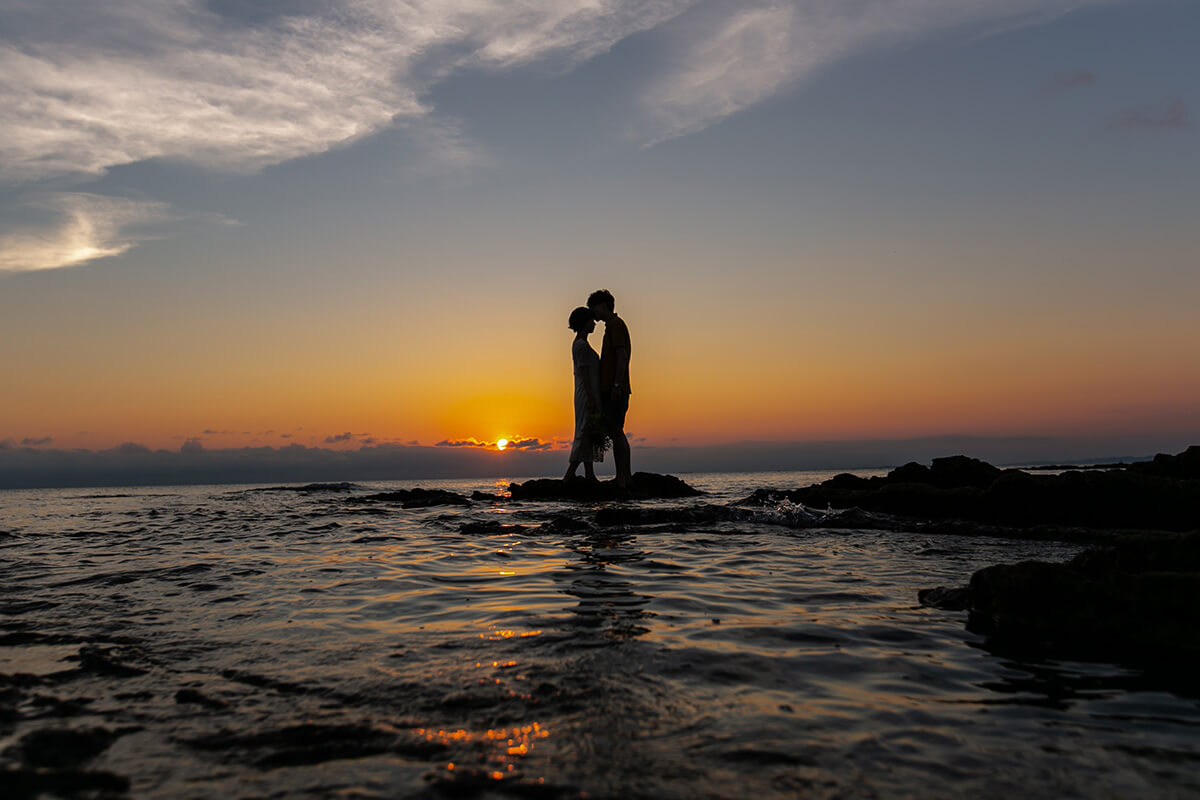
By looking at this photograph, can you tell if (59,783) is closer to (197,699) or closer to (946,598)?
(197,699)

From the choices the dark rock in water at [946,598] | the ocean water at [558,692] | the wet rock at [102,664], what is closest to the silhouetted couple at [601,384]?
the ocean water at [558,692]

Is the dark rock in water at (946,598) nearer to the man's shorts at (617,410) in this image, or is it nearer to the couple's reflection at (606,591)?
the couple's reflection at (606,591)

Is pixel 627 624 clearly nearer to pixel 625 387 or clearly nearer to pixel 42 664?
pixel 42 664

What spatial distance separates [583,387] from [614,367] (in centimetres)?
79

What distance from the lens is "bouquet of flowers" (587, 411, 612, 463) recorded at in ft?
47.3

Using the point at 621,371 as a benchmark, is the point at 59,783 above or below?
below

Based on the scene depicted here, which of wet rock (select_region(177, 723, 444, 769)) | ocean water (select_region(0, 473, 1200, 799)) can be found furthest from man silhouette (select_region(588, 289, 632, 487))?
wet rock (select_region(177, 723, 444, 769))

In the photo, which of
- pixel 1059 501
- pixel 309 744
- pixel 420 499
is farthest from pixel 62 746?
pixel 420 499

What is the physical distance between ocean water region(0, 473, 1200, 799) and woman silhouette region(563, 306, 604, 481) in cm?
788

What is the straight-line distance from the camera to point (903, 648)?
3.95m

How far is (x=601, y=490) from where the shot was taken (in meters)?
16.2

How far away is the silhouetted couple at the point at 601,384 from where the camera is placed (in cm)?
1412

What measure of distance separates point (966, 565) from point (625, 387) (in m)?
8.17

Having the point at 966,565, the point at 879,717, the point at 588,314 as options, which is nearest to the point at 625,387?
the point at 588,314
